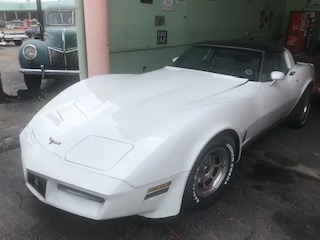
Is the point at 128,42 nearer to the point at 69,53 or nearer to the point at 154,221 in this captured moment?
the point at 69,53

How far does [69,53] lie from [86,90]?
3.81 metres

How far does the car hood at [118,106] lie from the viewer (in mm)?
2299

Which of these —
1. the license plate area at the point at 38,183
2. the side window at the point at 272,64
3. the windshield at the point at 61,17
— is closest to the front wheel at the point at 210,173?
the license plate area at the point at 38,183

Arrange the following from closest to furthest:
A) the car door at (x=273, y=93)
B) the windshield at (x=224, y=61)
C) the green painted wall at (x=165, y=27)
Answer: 1. the car door at (x=273, y=93)
2. the windshield at (x=224, y=61)
3. the green painted wall at (x=165, y=27)

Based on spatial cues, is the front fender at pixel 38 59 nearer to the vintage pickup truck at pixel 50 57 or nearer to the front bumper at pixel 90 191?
the vintage pickup truck at pixel 50 57

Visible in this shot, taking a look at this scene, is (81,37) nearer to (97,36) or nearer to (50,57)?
(97,36)

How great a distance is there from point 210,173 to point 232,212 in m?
0.37

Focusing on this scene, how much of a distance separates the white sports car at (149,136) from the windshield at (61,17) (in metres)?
4.56

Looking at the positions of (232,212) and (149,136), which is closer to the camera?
(149,136)

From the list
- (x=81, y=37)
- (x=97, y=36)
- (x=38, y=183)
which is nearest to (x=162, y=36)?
(x=97, y=36)

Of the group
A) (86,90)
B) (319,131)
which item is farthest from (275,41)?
(86,90)

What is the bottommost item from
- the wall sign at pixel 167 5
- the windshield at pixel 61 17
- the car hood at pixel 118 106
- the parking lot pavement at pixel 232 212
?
the parking lot pavement at pixel 232 212

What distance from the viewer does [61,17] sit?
7551mm

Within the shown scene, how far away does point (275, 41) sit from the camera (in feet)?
31.9
